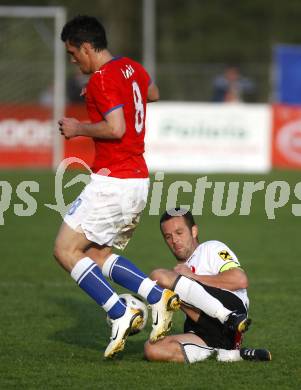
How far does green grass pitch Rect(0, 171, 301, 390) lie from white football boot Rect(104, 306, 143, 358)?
12cm

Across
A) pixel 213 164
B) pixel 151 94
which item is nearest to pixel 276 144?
pixel 213 164

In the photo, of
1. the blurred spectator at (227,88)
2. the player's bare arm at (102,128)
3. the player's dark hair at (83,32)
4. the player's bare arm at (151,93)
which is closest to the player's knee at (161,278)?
the player's bare arm at (102,128)

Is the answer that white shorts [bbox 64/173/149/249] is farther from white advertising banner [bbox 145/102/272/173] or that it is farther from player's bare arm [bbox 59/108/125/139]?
white advertising banner [bbox 145/102/272/173]

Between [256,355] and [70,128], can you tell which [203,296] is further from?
[70,128]

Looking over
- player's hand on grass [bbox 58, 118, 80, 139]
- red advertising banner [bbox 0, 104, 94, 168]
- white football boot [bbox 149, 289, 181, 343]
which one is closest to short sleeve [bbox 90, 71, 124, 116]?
player's hand on grass [bbox 58, 118, 80, 139]

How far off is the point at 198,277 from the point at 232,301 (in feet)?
0.91

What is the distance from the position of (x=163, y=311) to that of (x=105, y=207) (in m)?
0.79

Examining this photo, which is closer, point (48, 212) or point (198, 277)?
point (198, 277)

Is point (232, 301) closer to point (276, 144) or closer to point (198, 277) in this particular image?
point (198, 277)

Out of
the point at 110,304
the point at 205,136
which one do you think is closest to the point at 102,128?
the point at 110,304

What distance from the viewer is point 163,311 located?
6.78 m

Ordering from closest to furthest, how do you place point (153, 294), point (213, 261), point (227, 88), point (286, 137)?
point (153, 294), point (213, 261), point (286, 137), point (227, 88)

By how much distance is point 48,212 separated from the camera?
17016 millimetres

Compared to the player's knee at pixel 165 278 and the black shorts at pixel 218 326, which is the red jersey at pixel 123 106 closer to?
the player's knee at pixel 165 278
